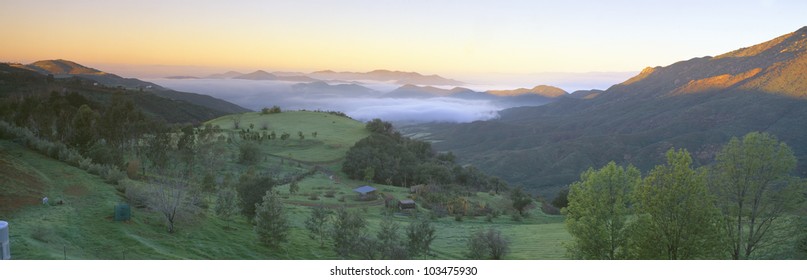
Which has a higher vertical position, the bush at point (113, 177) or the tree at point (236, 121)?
the bush at point (113, 177)

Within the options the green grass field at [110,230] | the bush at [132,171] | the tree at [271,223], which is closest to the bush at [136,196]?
the green grass field at [110,230]

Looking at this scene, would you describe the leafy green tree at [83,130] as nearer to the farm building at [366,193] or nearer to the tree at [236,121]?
the farm building at [366,193]

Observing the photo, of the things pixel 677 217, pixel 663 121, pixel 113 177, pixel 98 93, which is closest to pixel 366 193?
pixel 113 177

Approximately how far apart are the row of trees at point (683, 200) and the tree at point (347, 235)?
724 cm

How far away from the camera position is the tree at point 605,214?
14930mm

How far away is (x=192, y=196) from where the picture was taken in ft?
60.2

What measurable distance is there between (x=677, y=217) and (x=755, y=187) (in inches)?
128

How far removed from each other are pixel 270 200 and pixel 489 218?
68.0 feet

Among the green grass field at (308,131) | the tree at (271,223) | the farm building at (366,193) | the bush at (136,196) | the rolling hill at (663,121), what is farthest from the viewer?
the rolling hill at (663,121)

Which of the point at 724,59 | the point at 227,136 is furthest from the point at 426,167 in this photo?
the point at 724,59

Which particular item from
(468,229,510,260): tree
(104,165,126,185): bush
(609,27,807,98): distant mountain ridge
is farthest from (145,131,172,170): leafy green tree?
(609,27,807,98): distant mountain ridge

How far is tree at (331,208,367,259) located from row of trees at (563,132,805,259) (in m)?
7.24

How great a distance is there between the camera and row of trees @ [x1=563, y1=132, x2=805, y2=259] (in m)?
13.8

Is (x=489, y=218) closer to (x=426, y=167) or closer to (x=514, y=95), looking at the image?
(x=426, y=167)
